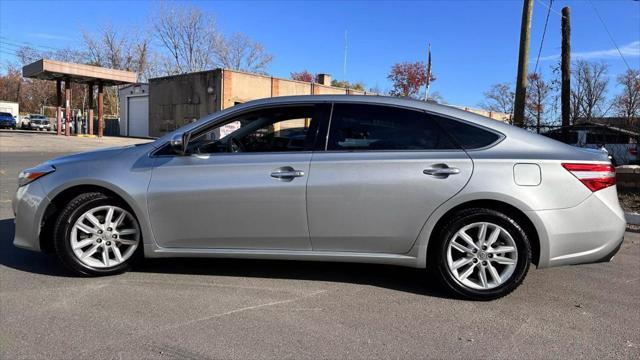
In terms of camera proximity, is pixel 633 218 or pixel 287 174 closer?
pixel 287 174

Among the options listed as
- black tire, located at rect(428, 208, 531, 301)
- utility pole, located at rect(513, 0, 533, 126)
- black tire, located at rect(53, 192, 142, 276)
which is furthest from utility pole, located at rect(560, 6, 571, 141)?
black tire, located at rect(53, 192, 142, 276)

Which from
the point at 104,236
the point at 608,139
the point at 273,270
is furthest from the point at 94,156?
the point at 608,139

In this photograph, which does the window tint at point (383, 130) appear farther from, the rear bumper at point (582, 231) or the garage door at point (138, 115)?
the garage door at point (138, 115)

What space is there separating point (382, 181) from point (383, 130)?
1.49ft

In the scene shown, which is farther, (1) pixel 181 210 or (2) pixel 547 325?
(1) pixel 181 210

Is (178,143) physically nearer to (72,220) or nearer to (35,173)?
(72,220)

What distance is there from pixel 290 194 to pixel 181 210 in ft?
3.08

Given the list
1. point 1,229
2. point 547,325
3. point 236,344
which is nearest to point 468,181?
point 547,325

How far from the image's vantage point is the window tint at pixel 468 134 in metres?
4.03

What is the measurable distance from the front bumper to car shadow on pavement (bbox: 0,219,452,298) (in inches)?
13.1

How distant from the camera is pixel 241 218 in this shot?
4121 millimetres

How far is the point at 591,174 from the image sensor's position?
3.94m

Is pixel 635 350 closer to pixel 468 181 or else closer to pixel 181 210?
pixel 468 181

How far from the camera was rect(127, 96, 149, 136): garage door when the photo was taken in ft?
125
